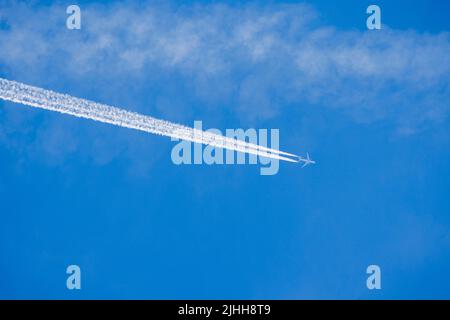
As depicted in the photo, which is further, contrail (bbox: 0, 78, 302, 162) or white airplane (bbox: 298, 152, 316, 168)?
white airplane (bbox: 298, 152, 316, 168)

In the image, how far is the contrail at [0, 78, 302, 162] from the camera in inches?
901

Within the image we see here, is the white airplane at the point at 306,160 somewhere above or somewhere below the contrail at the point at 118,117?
below

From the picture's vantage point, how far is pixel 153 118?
24922 mm

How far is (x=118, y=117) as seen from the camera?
80.9 ft

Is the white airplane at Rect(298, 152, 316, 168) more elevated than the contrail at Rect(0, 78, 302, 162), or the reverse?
the contrail at Rect(0, 78, 302, 162)

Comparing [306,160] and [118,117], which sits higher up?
[118,117]

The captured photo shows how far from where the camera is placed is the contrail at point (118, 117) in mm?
22875

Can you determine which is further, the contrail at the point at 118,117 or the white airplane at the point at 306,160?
the white airplane at the point at 306,160

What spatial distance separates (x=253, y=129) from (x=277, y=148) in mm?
1636
